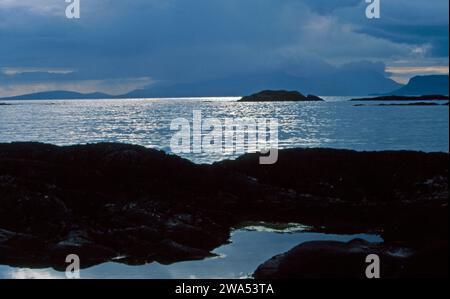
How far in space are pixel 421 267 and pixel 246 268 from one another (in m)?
7.65

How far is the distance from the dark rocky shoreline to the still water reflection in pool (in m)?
0.74

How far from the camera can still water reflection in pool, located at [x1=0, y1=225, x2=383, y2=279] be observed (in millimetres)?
22594

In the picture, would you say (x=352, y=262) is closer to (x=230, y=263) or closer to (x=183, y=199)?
(x=230, y=263)

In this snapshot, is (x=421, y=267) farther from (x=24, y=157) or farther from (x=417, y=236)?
(x=24, y=157)

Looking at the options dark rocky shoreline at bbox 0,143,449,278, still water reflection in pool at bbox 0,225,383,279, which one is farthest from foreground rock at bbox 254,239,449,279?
still water reflection in pool at bbox 0,225,383,279

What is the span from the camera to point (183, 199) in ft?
111

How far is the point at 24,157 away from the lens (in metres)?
39.7

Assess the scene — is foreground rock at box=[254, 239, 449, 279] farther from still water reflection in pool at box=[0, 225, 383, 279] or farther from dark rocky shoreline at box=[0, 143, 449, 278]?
still water reflection in pool at box=[0, 225, 383, 279]

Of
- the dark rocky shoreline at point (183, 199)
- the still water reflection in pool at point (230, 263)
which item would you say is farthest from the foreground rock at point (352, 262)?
the still water reflection in pool at point (230, 263)

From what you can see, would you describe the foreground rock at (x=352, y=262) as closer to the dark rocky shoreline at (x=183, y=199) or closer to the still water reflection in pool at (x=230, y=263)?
the dark rocky shoreline at (x=183, y=199)

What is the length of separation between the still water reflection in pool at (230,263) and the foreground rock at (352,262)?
2057 mm

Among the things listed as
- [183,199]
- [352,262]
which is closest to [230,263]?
[352,262]
